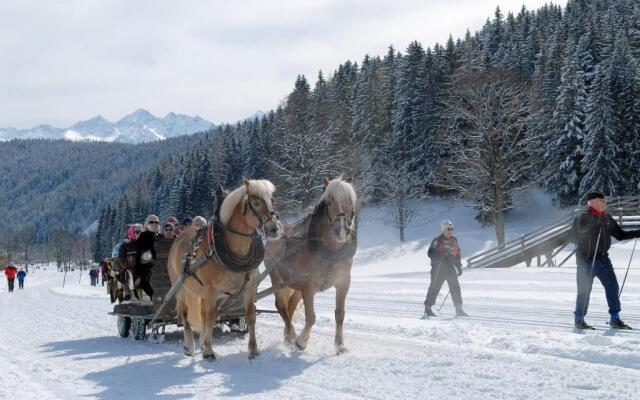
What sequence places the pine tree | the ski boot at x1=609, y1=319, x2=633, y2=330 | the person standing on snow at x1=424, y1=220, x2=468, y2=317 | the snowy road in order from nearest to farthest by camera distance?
the snowy road
the ski boot at x1=609, y1=319, x2=633, y2=330
the person standing on snow at x1=424, y1=220, x2=468, y2=317
the pine tree

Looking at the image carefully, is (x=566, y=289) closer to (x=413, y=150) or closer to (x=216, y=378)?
(x=216, y=378)

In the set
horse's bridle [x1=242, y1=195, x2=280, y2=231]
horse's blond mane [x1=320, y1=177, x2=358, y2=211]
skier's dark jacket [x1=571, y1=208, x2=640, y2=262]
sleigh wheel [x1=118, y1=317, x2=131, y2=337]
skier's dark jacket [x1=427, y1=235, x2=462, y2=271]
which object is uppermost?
horse's blond mane [x1=320, y1=177, x2=358, y2=211]

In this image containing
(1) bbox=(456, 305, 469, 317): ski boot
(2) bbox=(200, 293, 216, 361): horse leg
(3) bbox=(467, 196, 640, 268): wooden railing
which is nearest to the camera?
(2) bbox=(200, 293, 216, 361): horse leg

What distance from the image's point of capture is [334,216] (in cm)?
842

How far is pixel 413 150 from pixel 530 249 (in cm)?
2712

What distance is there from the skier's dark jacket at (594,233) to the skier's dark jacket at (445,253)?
3890 millimetres

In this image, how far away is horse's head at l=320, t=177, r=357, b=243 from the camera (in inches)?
315

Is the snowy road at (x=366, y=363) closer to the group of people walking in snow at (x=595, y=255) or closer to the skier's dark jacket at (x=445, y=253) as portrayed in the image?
the group of people walking in snow at (x=595, y=255)

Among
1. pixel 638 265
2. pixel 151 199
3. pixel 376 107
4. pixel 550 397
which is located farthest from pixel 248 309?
pixel 151 199

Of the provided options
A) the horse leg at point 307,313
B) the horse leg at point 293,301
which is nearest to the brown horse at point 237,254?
the horse leg at point 307,313

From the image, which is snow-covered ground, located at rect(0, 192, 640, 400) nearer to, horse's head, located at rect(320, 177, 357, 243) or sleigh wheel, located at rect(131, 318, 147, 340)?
sleigh wheel, located at rect(131, 318, 147, 340)

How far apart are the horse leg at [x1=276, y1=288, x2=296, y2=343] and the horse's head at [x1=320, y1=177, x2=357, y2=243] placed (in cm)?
201

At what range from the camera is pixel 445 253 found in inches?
542

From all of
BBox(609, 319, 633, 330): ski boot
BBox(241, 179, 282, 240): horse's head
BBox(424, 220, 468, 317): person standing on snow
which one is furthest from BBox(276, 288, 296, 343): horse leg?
BBox(609, 319, 633, 330): ski boot
